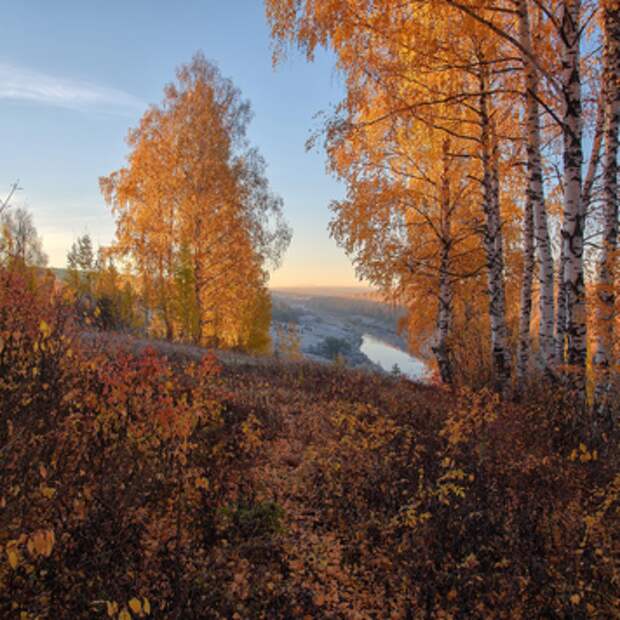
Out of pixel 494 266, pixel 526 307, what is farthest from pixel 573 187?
pixel 526 307

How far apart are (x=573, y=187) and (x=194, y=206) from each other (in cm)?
1264

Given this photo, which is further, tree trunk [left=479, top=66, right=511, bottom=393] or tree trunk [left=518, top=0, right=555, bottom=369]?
tree trunk [left=479, top=66, right=511, bottom=393]

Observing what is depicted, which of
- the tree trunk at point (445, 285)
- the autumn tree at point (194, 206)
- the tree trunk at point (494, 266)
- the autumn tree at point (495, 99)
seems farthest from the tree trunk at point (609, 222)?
the autumn tree at point (194, 206)

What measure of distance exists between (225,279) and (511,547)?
47.5ft

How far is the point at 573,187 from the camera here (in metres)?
4.99

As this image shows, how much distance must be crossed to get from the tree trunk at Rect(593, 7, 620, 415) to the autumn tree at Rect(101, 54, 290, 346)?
1183cm

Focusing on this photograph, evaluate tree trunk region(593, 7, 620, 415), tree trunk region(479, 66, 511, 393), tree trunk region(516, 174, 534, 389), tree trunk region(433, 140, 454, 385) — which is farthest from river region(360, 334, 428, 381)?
tree trunk region(593, 7, 620, 415)

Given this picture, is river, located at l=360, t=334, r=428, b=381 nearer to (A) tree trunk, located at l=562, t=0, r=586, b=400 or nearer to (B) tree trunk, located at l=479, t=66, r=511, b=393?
A: (B) tree trunk, located at l=479, t=66, r=511, b=393

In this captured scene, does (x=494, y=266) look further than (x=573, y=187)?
Yes

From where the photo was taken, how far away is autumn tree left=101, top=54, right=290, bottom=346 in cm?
1503

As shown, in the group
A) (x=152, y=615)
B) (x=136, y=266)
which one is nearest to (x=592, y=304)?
(x=152, y=615)

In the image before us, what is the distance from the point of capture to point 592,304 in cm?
528

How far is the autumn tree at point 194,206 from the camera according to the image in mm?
15031

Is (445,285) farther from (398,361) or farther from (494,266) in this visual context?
(398,361)
